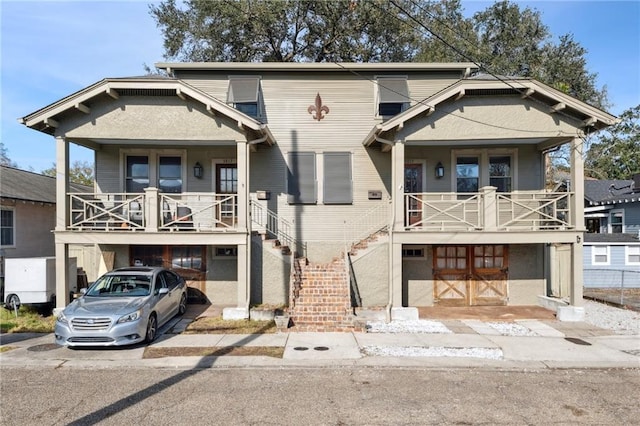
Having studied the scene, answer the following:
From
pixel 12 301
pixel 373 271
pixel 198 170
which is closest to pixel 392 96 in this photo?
pixel 373 271

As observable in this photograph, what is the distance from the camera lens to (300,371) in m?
7.34

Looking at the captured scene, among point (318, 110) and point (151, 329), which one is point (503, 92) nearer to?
point (318, 110)

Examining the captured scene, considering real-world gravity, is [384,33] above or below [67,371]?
above

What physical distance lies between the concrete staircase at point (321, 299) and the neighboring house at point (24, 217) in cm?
773

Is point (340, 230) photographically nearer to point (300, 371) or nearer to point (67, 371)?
point (300, 371)

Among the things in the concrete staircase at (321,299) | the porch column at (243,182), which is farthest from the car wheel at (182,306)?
the concrete staircase at (321,299)

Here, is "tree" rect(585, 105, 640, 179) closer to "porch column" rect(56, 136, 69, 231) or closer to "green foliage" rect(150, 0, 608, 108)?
"green foliage" rect(150, 0, 608, 108)

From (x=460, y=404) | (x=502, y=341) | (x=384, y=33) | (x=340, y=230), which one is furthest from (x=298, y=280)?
(x=384, y=33)

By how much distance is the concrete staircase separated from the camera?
1016cm

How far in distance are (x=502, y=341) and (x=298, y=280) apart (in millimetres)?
5362

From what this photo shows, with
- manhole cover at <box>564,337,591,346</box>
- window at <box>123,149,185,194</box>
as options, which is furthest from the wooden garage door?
window at <box>123,149,185,194</box>

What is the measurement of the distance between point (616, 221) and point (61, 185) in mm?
25265

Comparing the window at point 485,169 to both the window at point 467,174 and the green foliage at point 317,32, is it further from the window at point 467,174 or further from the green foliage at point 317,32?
the green foliage at point 317,32

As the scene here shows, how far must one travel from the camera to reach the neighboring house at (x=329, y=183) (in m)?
11.1
